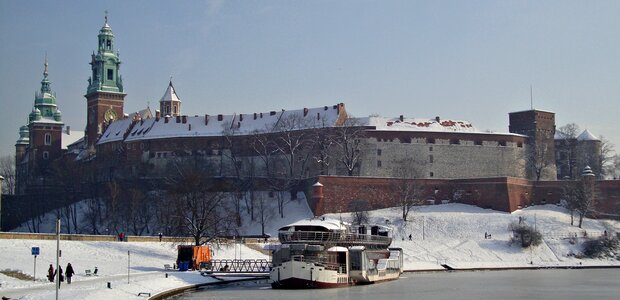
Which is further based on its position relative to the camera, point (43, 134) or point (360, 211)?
point (43, 134)

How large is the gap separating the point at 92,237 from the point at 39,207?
4608cm

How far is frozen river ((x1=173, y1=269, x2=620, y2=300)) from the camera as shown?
45.0 meters

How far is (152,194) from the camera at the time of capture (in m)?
96.4

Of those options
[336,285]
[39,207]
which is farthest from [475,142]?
[336,285]

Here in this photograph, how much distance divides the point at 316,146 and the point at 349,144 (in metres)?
3.44

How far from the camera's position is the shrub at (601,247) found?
76.9 metres

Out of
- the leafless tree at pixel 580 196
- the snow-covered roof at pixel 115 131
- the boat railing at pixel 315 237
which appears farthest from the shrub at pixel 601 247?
the snow-covered roof at pixel 115 131

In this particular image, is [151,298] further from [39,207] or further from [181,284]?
[39,207]

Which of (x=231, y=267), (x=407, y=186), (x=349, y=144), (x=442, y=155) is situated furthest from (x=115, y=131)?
(x=231, y=267)

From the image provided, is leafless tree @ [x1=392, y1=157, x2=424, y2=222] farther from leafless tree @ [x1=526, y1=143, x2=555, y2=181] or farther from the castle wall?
leafless tree @ [x1=526, y1=143, x2=555, y2=181]

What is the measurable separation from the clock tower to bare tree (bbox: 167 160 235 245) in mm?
24515

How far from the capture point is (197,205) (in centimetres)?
6994

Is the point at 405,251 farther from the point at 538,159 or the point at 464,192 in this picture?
the point at 538,159

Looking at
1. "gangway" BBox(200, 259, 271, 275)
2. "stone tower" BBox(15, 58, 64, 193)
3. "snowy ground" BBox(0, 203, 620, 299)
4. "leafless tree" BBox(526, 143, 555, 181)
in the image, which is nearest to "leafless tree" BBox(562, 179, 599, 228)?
"snowy ground" BBox(0, 203, 620, 299)
